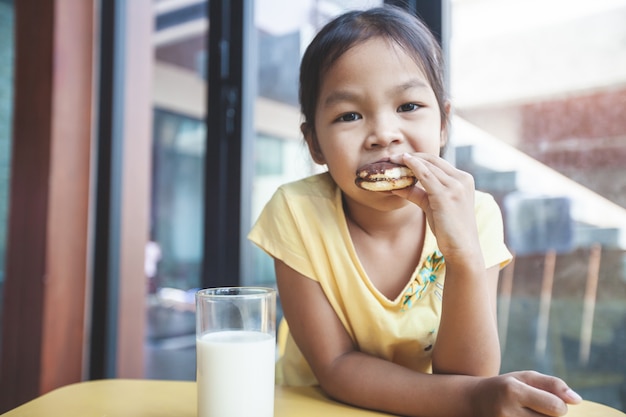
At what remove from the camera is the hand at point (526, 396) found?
23.9 inches

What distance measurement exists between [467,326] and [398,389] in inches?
5.4

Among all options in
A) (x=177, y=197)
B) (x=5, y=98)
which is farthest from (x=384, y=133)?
(x=5, y=98)

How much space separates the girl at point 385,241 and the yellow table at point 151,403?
1.7 inches

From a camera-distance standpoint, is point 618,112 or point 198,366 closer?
point 198,366

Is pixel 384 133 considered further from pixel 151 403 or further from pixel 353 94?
pixel 151 403

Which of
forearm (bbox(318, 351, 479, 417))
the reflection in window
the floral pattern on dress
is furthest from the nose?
the reflection in window

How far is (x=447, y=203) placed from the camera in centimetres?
76

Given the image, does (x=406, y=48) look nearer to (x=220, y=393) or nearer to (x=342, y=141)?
(x=342, y=141)

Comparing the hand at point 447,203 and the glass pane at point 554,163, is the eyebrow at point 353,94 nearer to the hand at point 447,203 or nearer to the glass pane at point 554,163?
the hand at point 447,203

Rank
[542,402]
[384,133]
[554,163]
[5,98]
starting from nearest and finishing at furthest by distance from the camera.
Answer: [542,402], [384,133], [554,163], [5,98]

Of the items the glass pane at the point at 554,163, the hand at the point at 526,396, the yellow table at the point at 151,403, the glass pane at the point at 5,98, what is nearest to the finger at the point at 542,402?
the hand at the point at 526,396

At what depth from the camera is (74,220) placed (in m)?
2.34

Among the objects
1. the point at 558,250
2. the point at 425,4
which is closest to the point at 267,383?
the point at 558,250

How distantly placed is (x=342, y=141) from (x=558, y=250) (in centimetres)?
65
